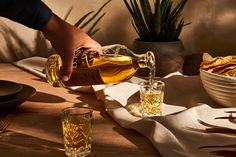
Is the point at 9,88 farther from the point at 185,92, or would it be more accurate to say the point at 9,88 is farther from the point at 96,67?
the point at 185,92

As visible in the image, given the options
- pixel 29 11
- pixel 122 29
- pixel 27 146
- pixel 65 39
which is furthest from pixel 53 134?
pixel 122 29

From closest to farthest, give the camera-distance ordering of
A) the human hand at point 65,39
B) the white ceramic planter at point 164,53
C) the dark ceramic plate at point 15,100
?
1. the dark ceramic plate at point 15,100
2. the human hand at point 65,39
3. the white ceramic planter at point 164,53

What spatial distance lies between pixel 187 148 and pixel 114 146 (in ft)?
0.43

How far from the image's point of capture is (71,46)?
3.34 ft

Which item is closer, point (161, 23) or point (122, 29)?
point (161, 23)

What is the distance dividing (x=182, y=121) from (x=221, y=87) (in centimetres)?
16

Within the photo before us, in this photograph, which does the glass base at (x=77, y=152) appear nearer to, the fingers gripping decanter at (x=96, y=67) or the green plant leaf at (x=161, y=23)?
the fingers gripping decanter at (x=96, y=67)

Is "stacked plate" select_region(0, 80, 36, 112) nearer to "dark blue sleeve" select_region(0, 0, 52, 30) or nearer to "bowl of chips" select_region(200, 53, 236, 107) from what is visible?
"dark blue sleeve" select_region(0, 0, 52, 30)

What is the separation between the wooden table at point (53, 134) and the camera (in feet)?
2.45

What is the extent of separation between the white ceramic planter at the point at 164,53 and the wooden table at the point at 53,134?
10.6 inches

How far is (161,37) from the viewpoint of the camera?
4.41 ft

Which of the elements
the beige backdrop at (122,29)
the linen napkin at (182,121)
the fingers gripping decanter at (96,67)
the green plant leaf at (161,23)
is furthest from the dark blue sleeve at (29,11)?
the beige backdrop at (122,29)

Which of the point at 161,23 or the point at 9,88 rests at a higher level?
the point at 161,23

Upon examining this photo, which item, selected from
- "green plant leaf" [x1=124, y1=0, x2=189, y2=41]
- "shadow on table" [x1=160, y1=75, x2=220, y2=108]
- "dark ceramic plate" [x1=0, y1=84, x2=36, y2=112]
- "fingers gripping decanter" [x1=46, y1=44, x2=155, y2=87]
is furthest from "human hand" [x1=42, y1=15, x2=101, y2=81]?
"green plant leaf" [x1=124, y1=0, x2=189, y2=41]
